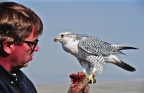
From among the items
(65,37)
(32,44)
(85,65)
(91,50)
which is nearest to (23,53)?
(32,44)

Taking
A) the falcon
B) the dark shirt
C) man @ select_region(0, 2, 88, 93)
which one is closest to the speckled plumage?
the falcon

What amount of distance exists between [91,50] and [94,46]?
88mm

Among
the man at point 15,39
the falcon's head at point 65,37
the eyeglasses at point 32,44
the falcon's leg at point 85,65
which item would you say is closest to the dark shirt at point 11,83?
the man at point 15,39

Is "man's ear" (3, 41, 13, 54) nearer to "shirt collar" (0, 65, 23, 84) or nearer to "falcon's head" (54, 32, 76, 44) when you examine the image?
"shirt collar" (0, 65, 23, 84)

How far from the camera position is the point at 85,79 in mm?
2076

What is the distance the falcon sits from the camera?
10.9 feet

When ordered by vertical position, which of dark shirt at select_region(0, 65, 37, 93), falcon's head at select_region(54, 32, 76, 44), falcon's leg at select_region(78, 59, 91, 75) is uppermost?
dark shirt at select_region(0, 65, 37, 93)

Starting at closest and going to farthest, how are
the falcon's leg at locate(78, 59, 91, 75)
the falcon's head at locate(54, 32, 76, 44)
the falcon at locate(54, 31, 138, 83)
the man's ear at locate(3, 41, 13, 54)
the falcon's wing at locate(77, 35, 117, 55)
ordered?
the man's ear at locate(3, 41, 13, 54), the falcon's leg at locate(78, 59, 91, 75), the falcon at locate(54, 31, 138, 83), the falcon's head at locate(54, 32, 76, 44), the falcon's wing at locate(77, 35, 117, 55)

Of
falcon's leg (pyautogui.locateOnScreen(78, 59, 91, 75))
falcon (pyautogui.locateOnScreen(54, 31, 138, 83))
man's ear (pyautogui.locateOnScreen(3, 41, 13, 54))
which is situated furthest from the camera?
falcon (pyautogui.locateOnScreen(54, 31, 138, 83))

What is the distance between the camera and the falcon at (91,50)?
3314 mm

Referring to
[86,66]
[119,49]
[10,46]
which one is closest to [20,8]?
[10,46]

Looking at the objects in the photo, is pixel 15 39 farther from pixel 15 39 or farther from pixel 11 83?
pixel 11 83

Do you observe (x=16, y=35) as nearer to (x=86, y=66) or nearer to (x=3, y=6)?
(x=3, y=6)

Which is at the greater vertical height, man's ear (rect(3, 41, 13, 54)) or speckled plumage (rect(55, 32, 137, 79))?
man's ear (rect(3, 41, 13, 54))
